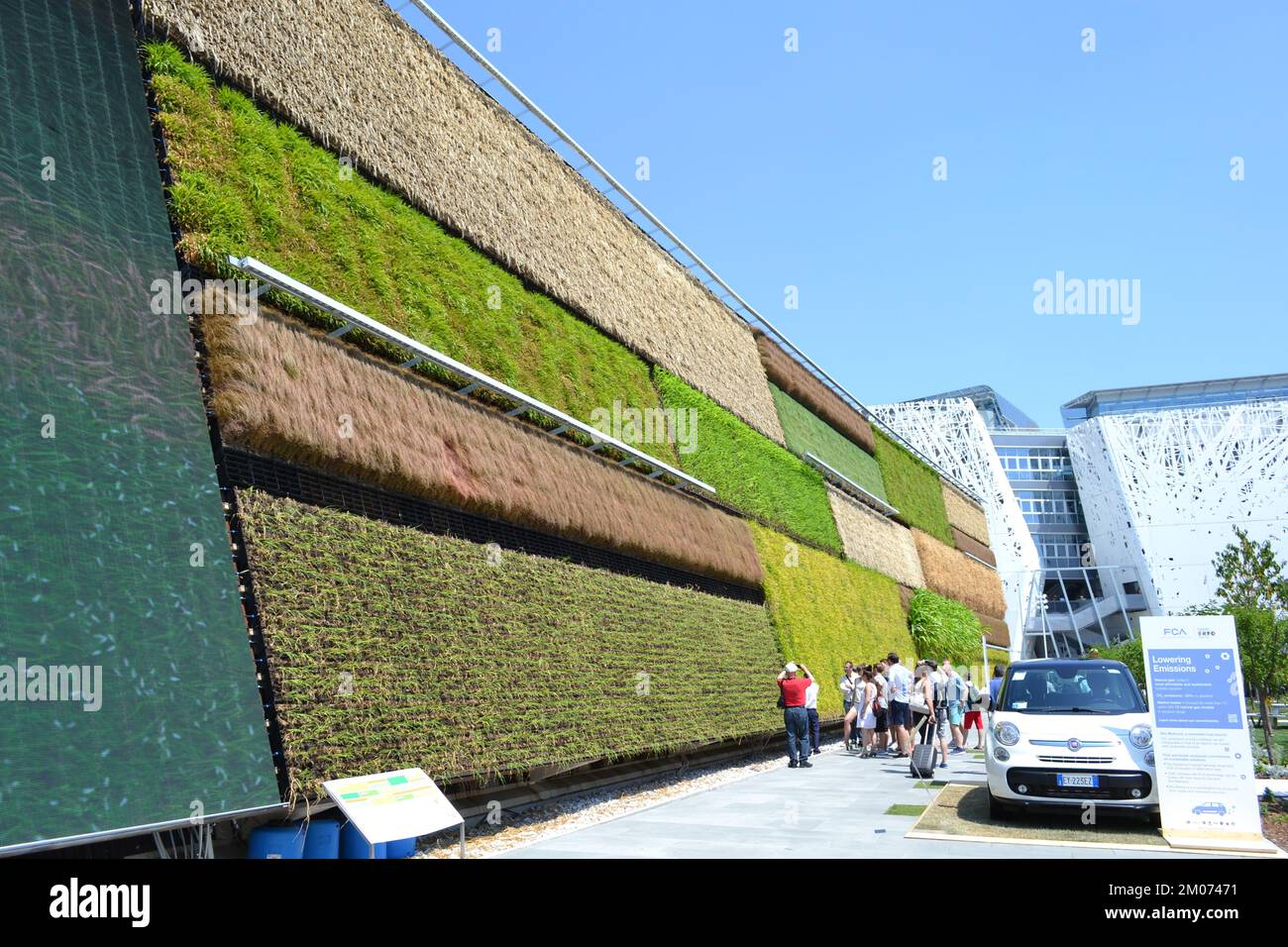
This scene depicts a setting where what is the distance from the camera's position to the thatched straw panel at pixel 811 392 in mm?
24453

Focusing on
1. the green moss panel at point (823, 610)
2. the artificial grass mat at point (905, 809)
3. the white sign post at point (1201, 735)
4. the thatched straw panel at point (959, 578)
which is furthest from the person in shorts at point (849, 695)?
the thatched straw panel at point (959, 578)

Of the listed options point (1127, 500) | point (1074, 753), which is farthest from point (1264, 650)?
point (1127, 500)

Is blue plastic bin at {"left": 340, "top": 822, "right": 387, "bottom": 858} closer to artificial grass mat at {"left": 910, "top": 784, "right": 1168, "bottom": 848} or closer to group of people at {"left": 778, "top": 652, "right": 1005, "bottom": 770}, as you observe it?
artificial grass mat at {"left": 910, "top": 784, "right": 1168, "bottom": 848}

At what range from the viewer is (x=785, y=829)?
9.16 metres

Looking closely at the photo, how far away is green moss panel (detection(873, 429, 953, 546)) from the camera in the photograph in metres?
32.1

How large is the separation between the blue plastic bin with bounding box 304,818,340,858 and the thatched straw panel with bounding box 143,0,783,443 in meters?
6.82

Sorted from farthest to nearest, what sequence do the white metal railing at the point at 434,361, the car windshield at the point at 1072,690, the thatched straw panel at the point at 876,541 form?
the thatched straw panel at the point at 876,541
the car windshield at the point at 1072,690
the white metal railing at the point at 434,361

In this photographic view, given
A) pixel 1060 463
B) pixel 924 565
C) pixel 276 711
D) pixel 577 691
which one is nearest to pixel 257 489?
pixel 276 711

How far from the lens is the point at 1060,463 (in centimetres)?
7838

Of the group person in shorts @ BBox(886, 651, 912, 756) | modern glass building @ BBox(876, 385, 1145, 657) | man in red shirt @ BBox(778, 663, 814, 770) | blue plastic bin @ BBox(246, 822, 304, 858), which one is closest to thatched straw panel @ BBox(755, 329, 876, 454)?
person in shorts @ BBox(886, 651, 912, 756)

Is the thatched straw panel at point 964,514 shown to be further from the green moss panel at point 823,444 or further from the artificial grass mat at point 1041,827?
the artificial grass mat at point 1041,827

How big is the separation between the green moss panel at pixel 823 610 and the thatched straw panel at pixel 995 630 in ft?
34.8

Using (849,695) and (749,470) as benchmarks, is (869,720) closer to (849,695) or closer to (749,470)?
(849,695)
